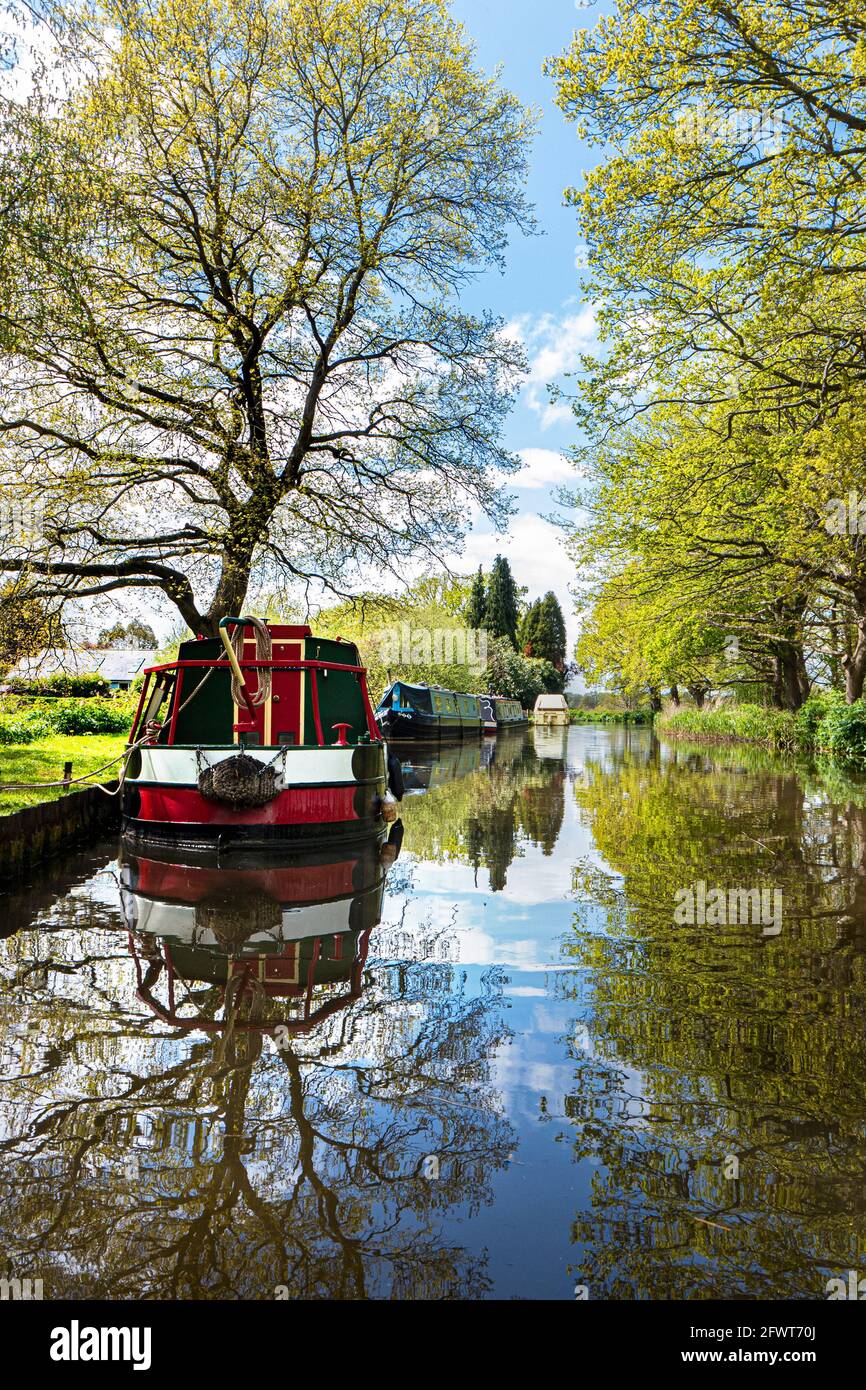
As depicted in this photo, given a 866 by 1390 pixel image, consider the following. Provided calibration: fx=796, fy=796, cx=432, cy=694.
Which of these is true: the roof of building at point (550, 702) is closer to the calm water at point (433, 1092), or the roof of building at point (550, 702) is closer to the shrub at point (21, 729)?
the shrub at point (21, 729)

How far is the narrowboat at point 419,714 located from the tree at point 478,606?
3270cm

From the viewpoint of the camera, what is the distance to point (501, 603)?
70.9m

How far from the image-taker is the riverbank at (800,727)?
65.1ft

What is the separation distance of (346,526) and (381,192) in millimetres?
5509

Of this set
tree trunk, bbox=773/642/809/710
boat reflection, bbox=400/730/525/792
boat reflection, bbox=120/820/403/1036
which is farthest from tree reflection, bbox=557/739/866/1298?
tree trunk, bbox=773/642/809/710

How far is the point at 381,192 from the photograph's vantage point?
43.7 feet

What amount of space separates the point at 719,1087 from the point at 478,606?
67.3 m

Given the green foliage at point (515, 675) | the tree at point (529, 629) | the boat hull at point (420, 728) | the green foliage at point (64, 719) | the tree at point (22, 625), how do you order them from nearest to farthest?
the tree at point (22, 625)
the green foliage at point (64, 719)
the boat hull at point (420, 728)
the green foliage at point (515, 675)
the tree at point (529, 629)

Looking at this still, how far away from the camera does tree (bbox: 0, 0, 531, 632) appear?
11500mm

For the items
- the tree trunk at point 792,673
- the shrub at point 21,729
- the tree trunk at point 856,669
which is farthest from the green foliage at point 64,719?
the tree trunk at point 792,673

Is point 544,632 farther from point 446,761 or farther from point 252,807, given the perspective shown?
point 252,807

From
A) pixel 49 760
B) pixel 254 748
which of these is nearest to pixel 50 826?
pixel 254 748
